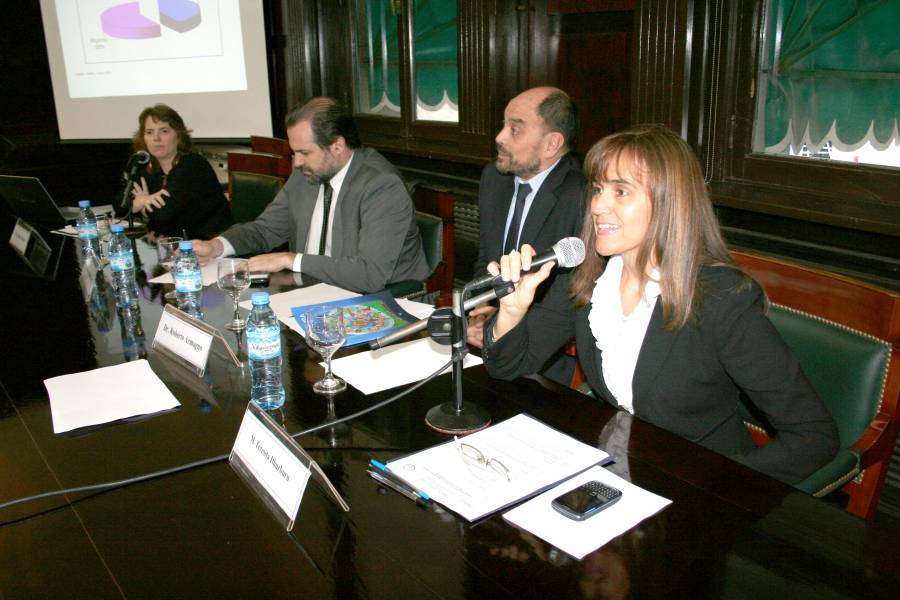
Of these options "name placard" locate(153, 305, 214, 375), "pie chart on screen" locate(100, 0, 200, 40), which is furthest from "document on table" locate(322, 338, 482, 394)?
"pie chart on screen" locate(100, 0, 200, 40)

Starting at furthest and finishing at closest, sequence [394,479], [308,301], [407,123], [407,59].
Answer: [407,123] → [407,59] → [308,301] → [394,479]

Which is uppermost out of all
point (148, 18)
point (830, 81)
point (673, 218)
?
point (148, 18)

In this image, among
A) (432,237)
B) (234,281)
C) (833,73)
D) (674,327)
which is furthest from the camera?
(432,237)

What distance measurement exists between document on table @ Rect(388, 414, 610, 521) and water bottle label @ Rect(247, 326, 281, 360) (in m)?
0.42

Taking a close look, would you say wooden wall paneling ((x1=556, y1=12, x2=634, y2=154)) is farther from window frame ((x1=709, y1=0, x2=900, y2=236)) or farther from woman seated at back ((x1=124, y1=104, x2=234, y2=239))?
woman seated at back ((x1=124, y1=104, x2=234, y2=239))

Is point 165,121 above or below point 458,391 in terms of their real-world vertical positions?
above

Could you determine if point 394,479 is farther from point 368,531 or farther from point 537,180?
point 537,180

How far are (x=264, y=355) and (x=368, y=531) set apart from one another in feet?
1.84

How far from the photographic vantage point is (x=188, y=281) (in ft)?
6.79

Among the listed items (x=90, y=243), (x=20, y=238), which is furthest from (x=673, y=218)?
(x=20, y=238)

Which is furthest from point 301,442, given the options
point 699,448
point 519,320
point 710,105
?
point 710,105

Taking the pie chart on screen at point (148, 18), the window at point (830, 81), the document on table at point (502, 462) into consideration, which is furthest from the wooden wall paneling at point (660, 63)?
the pie chart on screen at point (148, 18)

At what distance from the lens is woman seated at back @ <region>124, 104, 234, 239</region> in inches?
139

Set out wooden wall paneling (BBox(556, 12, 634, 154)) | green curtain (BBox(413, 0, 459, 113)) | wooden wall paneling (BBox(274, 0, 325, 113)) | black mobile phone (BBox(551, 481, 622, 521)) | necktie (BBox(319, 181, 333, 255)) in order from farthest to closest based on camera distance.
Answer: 1. wooden wall paneling (BBox(274, 0, 325, 113))
2. green curtain (BBox(413, 0, 459, 113))
3. wooden wall paneling (BBox(556, 12, 634, 154))
4. necktie (BBox(319, 181, 333, 255))
5. black mobile phone (BBox(551, 481, 622, 521))
